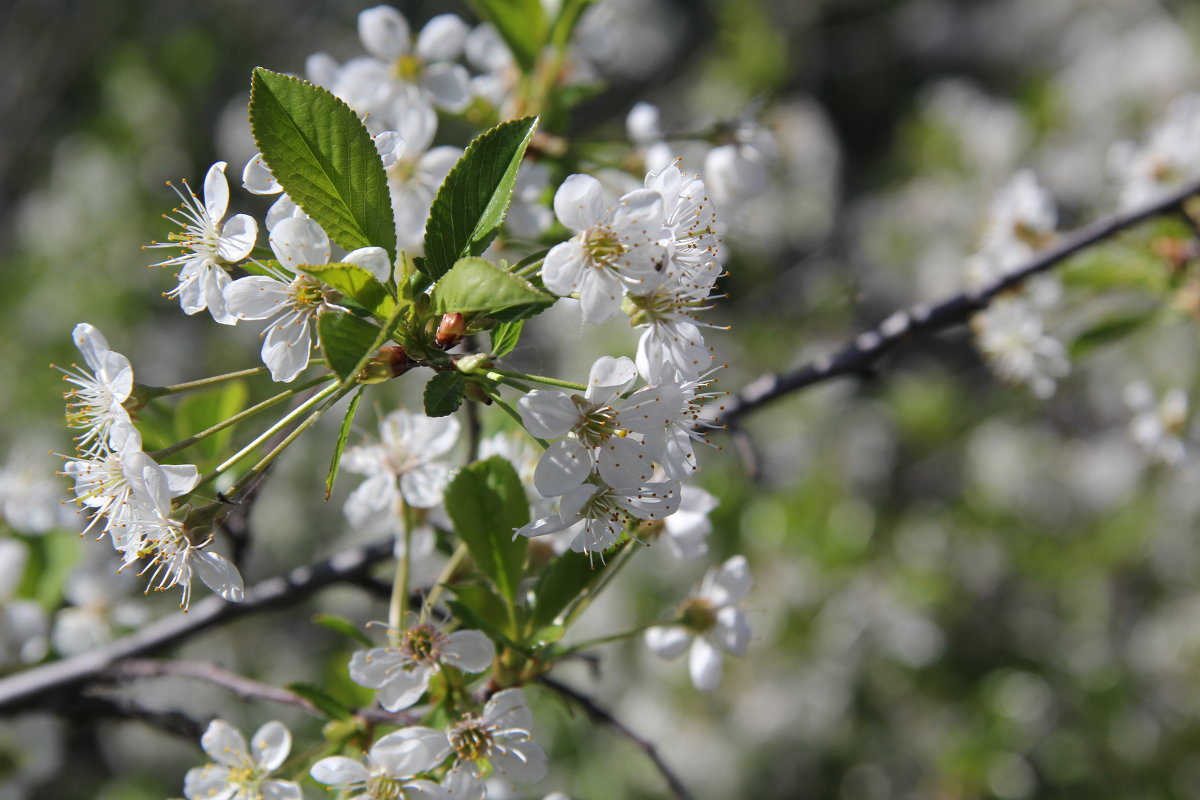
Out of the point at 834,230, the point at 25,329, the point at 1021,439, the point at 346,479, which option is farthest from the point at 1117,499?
the point at 25,329

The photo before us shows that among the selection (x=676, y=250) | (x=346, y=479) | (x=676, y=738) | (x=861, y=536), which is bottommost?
(x=676, y=738)

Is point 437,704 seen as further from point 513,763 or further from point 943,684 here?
point 943,684

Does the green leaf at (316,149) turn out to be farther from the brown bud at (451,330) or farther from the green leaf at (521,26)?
the green leaf at (521,26)

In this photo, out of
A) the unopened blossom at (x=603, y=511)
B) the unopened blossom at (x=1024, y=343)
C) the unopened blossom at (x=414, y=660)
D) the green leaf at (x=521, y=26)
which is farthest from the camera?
the unopened blossom at (x=1024, y=343)

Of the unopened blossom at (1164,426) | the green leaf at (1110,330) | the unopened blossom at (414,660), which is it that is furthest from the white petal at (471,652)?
the unopened blossom at (1164,426)

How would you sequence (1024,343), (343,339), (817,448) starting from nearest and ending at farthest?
(343,339) < (1024,343) < (817,448)

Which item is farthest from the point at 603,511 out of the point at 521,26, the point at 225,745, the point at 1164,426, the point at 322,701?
A: the point at 1164,426

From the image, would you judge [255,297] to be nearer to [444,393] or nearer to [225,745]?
[444,393]
